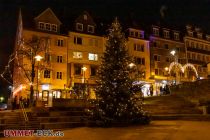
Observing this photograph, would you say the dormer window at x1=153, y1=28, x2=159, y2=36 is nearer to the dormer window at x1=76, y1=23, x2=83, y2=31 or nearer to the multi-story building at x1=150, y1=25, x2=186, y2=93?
the multi-story building at x1=150, y1=25, x2=186, y2=93

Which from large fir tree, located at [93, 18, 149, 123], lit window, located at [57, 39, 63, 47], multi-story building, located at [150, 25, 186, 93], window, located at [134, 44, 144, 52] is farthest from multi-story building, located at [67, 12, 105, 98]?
large fir tree, located at [93, 18, 149, 123]

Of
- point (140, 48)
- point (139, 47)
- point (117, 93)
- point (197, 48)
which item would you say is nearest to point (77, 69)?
point (139, 47)

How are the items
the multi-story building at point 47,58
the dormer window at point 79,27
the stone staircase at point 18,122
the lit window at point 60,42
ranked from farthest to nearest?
the dormer window at point 79,27
the lit window at point 60,42
the multi-story building at point 47,58
the stone staircase at point 18,122

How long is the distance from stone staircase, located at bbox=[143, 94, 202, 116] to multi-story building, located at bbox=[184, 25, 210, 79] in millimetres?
33413

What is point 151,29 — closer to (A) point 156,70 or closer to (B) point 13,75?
(A) point 156,70

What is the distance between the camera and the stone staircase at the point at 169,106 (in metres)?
27.3

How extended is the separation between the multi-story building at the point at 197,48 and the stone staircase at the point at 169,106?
33413mm

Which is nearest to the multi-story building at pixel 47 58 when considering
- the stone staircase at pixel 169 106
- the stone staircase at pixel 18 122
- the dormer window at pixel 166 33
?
the stone staircase at pixel 169 106

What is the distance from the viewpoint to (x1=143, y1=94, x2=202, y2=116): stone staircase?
89.7 ft

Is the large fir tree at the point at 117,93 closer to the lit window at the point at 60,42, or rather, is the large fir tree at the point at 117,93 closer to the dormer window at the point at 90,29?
the lit window at the point at 60,42

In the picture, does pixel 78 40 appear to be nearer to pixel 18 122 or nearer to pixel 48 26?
pixel 48 26

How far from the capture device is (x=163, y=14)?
2773 inches

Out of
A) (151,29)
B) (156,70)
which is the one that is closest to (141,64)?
(156,70)

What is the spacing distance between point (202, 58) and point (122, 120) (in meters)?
51.4
